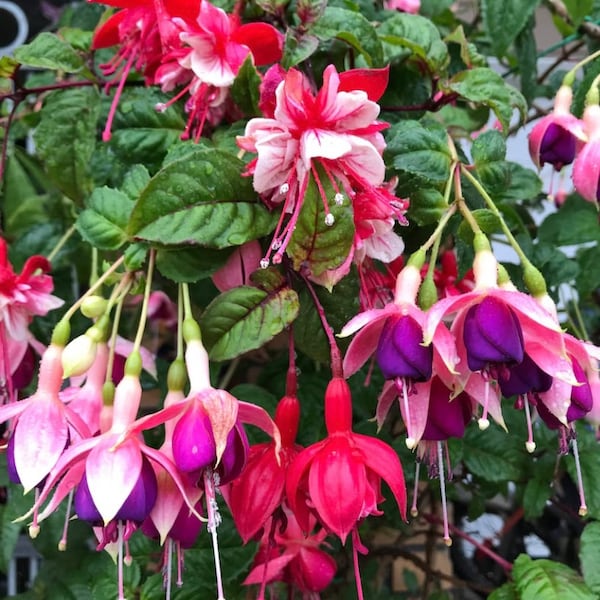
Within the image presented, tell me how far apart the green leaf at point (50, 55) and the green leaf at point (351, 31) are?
0.80 feet

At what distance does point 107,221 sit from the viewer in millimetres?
561

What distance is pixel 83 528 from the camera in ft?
3.02

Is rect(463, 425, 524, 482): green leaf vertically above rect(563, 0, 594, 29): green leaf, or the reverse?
rect(563, 0, 594, 29): green leaf

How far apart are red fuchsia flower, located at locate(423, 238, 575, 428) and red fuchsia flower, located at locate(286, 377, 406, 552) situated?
7 centimetres

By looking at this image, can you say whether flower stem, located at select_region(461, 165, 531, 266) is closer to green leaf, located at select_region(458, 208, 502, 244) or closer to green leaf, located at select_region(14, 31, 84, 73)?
green leaf, located at select_region(458, 208, 502, 244)

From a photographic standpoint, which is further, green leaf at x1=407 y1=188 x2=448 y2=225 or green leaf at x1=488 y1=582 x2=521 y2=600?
green leaf at x1=488 y1=582 x2=521 y2=600

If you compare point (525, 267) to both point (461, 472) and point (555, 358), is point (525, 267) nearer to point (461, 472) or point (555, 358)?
point (555, 358)

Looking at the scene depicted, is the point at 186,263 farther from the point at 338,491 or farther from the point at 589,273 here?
the point at 589,273

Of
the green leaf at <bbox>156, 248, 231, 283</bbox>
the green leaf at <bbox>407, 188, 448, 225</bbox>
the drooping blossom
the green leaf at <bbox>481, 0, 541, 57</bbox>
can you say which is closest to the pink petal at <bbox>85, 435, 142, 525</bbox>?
the green leaf at <bbox>156, 248, 231, 283</bbox>

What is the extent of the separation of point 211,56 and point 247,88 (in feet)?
0.14

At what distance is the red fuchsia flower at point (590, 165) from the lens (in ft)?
1.93

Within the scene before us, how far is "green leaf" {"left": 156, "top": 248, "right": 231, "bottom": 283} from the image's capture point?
51cm

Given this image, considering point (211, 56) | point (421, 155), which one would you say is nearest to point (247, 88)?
Answer: point (211, 56)

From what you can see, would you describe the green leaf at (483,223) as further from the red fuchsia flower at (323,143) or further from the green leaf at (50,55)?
the green leaf at (50,55)
